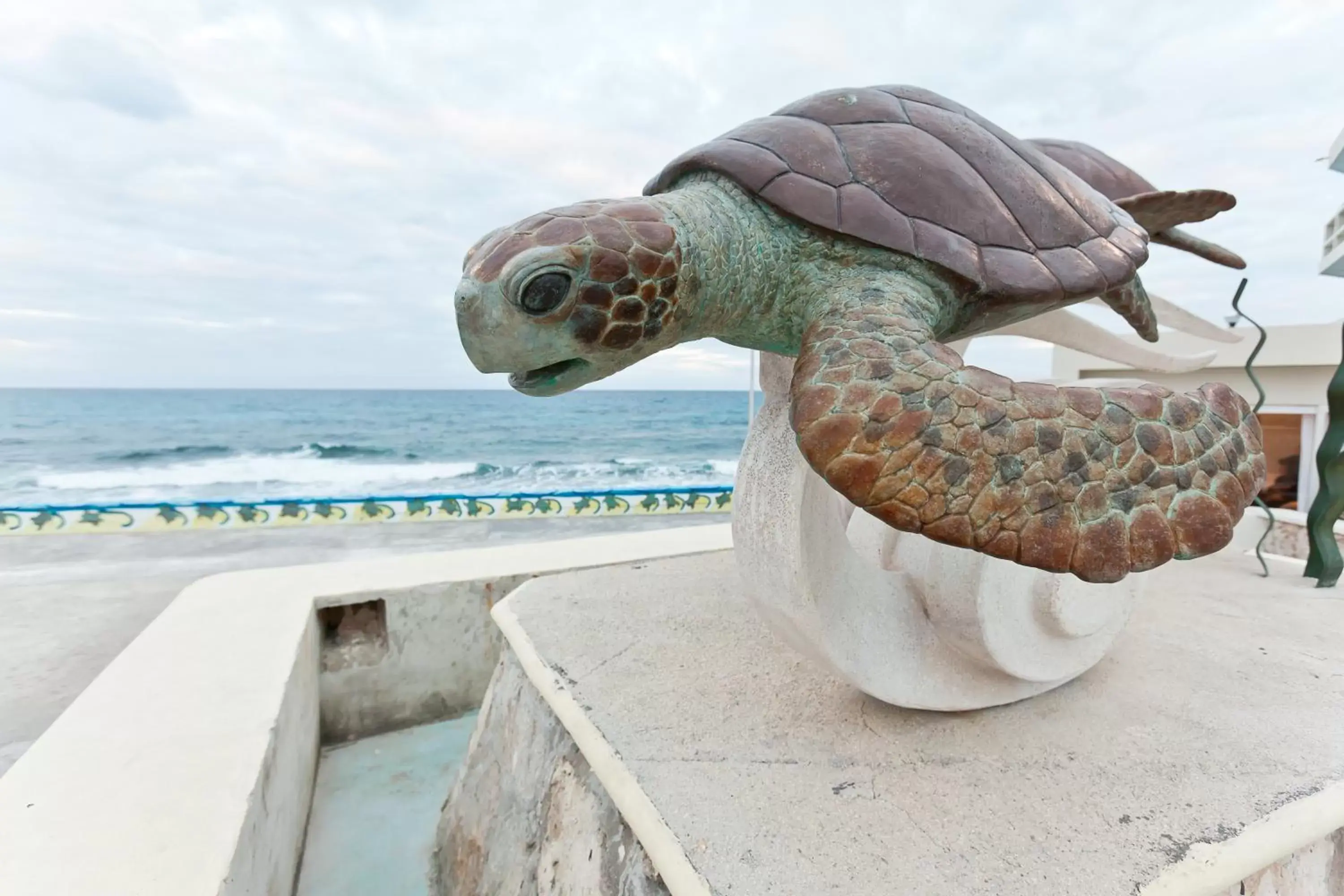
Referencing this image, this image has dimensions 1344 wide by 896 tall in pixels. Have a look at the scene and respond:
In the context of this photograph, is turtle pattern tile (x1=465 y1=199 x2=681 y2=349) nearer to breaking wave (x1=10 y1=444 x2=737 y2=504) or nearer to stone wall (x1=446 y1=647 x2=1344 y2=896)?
stone wall (x1=446 y1=647 x2=1344 y2=896)

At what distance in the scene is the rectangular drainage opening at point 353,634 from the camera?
2504 mm

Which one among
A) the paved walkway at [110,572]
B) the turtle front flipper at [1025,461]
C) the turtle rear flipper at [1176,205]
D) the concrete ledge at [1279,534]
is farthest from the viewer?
the concrete ledge at [1279,534]

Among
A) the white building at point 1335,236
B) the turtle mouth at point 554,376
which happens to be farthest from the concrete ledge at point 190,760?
the white building at point 1335,236

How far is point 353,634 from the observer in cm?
256

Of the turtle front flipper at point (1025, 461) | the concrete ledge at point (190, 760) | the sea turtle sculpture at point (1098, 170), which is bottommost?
the concrete ledge at point (190, 760)

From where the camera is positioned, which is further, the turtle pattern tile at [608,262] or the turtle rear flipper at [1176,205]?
the turtle rear flipper at [1176,205]

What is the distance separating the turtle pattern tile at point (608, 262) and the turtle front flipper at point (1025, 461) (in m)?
0.27

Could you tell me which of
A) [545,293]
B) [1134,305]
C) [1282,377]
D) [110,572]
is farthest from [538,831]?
[1282,377]

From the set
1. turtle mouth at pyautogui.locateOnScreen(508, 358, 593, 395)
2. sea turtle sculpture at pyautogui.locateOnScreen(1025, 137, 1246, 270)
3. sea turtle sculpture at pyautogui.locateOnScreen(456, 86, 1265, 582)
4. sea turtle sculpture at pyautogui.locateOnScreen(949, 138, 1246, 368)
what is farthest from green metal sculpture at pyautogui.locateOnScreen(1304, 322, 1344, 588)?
turtle mouth at pyautogui.locateOnScreen(508, 358, 593, 395)

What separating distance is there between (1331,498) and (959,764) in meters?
2.54

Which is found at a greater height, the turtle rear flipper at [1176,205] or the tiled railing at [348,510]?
the turtle rear flipper at [1176,205]

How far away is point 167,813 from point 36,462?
19.4 m

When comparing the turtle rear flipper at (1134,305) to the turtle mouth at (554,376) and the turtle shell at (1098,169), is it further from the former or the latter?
the turtle mouth at (554,376)

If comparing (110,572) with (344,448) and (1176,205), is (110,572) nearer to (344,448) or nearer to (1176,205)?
(1176,205)
